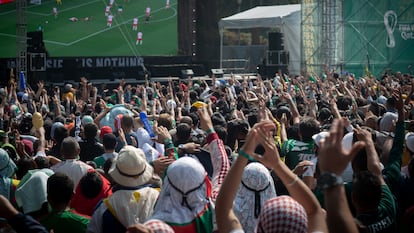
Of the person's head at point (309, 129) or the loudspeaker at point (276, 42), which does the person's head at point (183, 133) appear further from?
the loudspeaker at point (276, 42)

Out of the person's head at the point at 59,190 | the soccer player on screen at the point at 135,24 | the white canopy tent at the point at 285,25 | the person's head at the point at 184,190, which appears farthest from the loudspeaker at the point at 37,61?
the person's head at the point at 184,190

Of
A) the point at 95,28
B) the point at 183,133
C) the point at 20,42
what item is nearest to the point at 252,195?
the point at 183,133

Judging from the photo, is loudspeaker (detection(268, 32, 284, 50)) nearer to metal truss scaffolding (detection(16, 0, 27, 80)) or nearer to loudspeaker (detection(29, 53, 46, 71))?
loudspeaker (detection(29, 53, 46, 71))

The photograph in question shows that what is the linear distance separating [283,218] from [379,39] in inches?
1089

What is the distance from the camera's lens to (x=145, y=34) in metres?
28.3

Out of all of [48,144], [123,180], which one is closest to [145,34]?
[48,144]

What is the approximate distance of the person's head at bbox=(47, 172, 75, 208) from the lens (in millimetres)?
4629

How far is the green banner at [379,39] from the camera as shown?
29.8m

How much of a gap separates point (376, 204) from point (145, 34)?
81.2 ft

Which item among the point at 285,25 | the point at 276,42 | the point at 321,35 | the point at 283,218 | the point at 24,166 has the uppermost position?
the point at 285,25

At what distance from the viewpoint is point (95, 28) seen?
27219mm

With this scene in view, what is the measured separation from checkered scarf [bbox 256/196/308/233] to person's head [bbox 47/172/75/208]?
1.72 metres

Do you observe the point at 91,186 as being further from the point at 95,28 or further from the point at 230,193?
the point at 95,28

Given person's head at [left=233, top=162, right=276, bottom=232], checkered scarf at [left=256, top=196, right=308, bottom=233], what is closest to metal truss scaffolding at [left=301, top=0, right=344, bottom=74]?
person's head at [left=233, top=162, right=276, bottom=232]
